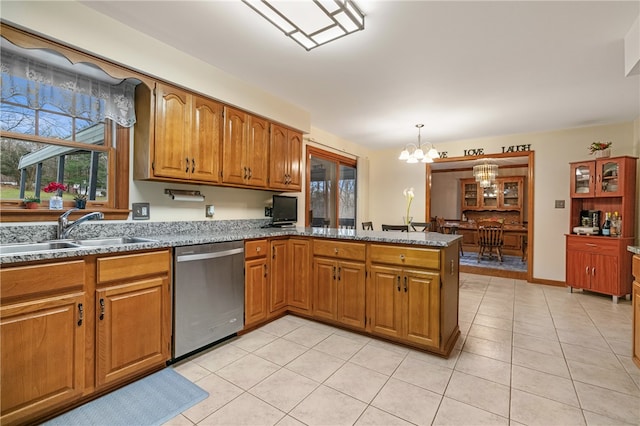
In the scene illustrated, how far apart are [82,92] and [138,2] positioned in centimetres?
79

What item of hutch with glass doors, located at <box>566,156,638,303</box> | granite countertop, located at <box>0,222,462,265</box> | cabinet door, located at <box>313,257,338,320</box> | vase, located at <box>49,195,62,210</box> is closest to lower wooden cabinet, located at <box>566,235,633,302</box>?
hutch with glass doors, located at <box>566,156,638,303</box>

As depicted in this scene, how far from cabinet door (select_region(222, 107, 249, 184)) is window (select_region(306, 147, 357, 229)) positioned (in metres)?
1.59

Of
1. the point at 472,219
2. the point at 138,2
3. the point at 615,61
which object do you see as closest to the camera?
the point at 138,2

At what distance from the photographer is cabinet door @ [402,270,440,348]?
2.26m

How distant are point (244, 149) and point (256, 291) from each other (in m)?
1.44

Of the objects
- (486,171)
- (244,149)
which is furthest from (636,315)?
(486,171)

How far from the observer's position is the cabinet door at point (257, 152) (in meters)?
3.07

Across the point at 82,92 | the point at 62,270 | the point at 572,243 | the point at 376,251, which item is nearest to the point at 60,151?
the point at 82,92

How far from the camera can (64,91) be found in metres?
2.09

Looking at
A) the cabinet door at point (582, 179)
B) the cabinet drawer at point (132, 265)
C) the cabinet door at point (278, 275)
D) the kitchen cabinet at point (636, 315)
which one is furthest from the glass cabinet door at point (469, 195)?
the cabinet drawer at point (132, 265)

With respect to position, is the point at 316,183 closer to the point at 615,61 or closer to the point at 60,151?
the point at 60,151

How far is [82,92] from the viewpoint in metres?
2.16

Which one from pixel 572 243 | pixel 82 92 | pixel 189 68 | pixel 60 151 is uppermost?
pixel 189 68

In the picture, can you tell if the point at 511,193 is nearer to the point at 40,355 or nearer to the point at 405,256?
the point at 405,256
